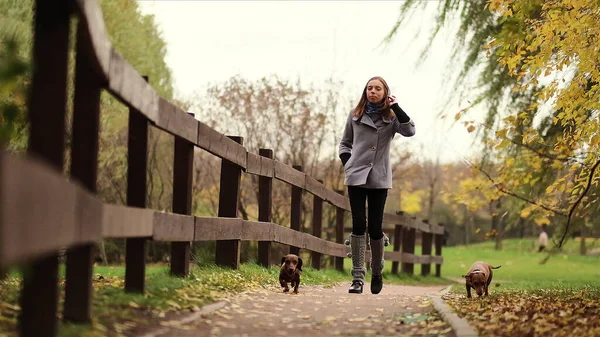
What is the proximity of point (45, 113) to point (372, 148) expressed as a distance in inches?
185

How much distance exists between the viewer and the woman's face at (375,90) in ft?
25.9

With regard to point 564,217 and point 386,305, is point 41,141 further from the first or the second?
point 564,217

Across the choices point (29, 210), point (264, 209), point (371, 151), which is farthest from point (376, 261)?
point (29, 210)

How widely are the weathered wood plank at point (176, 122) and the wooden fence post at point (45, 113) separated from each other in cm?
213

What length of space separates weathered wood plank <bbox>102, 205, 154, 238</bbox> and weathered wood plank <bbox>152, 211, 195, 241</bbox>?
0.18 meters

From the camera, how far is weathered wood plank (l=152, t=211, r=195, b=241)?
5.71 metres

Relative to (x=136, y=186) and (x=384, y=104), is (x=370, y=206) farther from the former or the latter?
(x=136, y=186)

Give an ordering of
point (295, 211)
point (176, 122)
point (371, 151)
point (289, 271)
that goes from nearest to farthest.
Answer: point (176, 122), point (371, 151), point (289, 271), point (295, 211)

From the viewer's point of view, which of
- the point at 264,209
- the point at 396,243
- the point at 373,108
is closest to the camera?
the point at 373,108

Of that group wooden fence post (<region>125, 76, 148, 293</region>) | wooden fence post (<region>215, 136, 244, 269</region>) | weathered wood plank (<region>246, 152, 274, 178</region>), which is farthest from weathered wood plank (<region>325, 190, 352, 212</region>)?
wooden fence post (<region>125, 76, 148, 293</region>)

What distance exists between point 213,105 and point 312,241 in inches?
429

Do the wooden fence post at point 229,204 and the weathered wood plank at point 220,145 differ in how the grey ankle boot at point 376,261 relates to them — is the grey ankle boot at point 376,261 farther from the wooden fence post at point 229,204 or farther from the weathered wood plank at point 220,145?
the weathered wood plank at point 220,145

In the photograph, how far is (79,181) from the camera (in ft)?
15.4

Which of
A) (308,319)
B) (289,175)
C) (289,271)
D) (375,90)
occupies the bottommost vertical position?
(308,319)
